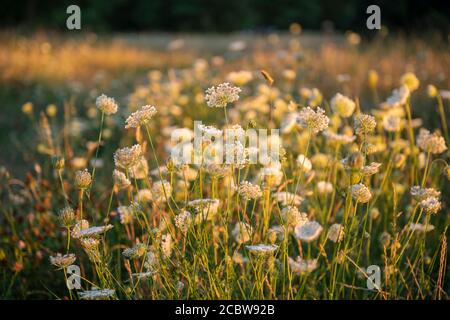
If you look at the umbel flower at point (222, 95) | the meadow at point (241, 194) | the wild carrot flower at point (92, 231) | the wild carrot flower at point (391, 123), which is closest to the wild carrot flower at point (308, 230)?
the meadow at point (241, 194)

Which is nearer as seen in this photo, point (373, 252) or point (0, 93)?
point (373, 252)

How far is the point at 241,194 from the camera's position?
1.58 metres

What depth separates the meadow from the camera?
62.7 inches

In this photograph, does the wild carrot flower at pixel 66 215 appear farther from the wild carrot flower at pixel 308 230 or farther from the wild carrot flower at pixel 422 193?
the wild carrot flower at pixel 422 193

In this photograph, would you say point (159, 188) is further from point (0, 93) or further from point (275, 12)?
point (275, 12)

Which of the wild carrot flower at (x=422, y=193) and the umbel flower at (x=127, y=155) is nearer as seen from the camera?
the umbel flower at (x=127, y=155)

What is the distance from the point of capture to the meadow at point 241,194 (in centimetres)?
159

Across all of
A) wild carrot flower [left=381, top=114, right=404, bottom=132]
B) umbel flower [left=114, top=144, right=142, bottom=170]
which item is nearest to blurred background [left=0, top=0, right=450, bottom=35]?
wild carrot flower [left=381, top=114, right=404, bottom=132]

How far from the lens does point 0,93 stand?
6512 millimetres

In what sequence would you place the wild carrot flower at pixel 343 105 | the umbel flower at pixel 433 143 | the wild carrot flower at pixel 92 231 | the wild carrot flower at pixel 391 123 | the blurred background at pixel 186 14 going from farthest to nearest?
the blurred background at pixel 186 14 → the wild carrot flower at pixel 391 123 → the wild carrot flower at pixel 343 105 → the umbel flower at pixel 433 143 → the wild carrot flower at pixel 92 231

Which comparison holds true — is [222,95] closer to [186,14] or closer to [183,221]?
[183,221]

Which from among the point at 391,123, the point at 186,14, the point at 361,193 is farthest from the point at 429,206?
the point at 186,14
